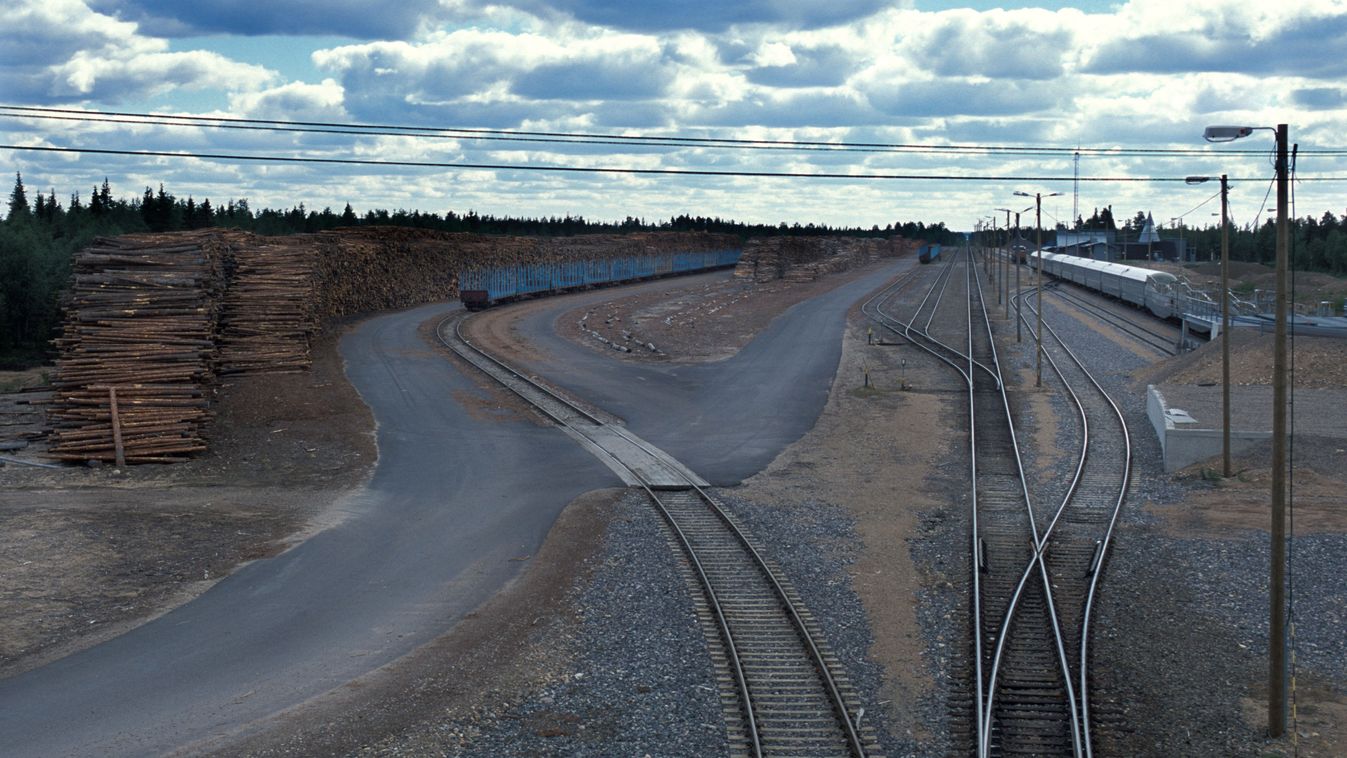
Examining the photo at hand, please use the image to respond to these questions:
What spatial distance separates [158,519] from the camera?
20.8 meters

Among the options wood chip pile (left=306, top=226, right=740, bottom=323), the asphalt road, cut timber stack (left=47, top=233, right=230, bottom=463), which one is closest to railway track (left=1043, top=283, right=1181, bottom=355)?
the asphalt road

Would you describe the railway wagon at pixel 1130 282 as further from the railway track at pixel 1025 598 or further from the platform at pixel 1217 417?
the railway track at pixel 1025 598

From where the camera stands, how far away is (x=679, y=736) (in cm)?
1180

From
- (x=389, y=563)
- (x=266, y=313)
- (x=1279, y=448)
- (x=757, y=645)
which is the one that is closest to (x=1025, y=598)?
(x=757, y=645)

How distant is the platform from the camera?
83.6 feet

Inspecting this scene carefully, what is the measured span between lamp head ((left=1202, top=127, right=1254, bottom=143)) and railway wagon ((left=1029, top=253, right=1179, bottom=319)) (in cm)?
4732

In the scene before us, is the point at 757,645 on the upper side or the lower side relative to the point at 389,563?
lower

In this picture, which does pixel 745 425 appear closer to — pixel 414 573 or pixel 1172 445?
pixel 1172 445

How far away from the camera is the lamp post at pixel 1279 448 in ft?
38.5

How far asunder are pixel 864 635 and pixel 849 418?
56.9ft

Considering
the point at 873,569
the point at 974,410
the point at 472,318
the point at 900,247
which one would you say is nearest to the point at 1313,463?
the point at 974,410

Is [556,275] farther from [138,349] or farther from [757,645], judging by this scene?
[757,645]

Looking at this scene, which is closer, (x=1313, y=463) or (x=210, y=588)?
(x=210, y=588)

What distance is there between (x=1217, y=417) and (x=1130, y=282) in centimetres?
4169
